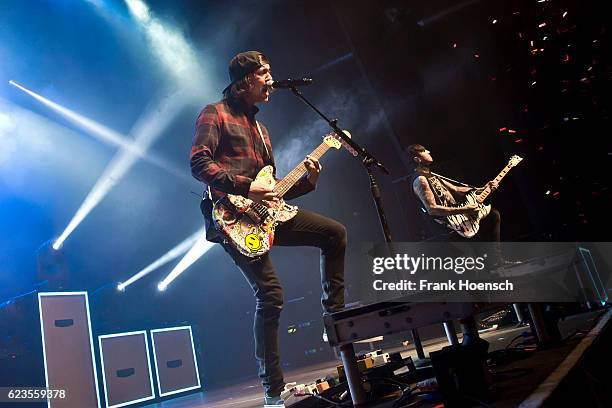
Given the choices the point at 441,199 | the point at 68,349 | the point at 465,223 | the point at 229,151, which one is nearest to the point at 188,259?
the point at 68,349

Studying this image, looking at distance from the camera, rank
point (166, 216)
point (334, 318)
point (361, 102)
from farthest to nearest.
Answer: point (166, 216), point (361, 102), point (334, 318)

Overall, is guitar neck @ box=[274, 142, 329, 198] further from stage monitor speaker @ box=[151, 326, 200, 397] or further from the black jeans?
stage monitor speaker @ box=[151, 326, 200, 397]

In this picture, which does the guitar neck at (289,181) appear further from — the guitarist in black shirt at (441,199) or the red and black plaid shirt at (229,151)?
the guitarist in black shirt at (441,199)

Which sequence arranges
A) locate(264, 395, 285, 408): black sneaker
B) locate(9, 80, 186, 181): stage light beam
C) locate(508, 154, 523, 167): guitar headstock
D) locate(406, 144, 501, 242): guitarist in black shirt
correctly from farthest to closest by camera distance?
locate(9, 80, 186, 181): stage light beam
locate(508, 154, 523, 167): guitar headstock
locate(406, 144, 501, 242): guitarist in black shirt
locate(264, 395, 285, 408): black sneaker

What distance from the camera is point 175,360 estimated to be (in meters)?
6.91

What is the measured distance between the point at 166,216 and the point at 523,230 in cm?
602

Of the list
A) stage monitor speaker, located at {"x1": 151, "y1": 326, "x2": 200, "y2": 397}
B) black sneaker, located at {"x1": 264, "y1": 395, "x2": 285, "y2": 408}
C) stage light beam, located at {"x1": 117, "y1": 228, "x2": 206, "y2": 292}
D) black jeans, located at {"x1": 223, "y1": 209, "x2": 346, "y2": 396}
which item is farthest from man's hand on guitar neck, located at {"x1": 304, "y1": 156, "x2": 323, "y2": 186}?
stage light beam, located at {"x1": 117, "y1": 228, "x2": 206, "y2": 292}

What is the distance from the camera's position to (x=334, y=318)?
79.0 inches

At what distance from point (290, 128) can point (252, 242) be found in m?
5.99

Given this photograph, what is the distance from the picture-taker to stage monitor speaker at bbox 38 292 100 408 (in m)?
5.08

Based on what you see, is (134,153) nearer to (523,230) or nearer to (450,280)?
(450,280)

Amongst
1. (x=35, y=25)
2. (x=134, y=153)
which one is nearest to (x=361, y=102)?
(x=134, y=153)

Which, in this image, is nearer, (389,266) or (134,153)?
(389,266)

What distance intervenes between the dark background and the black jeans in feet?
12.0
